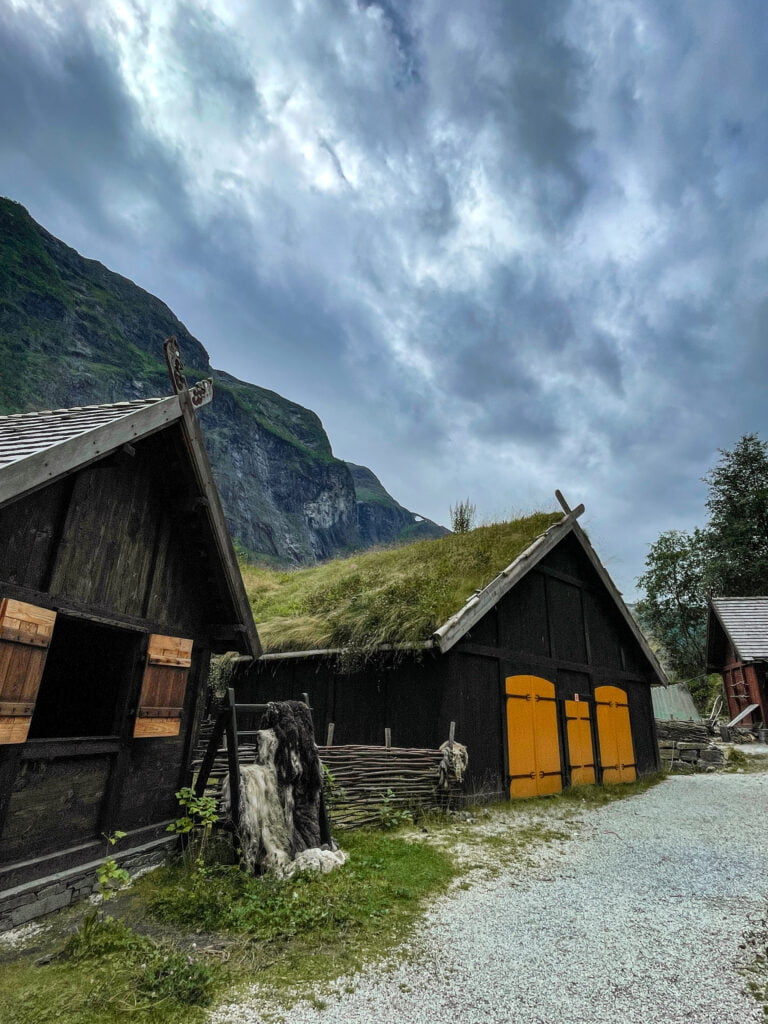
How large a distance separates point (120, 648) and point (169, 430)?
2756 mm

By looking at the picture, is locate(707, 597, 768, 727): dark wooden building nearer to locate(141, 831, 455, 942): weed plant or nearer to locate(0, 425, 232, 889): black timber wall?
locate(141, 831, 455, 942): weed plant

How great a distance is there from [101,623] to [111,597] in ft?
0.90

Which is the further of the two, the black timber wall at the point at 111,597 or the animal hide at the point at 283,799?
the animal hide at the point at 283,799

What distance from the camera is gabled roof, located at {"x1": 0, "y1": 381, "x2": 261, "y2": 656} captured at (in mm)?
3891

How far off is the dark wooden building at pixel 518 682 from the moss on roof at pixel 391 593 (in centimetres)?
35

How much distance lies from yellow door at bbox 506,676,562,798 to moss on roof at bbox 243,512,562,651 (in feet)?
7.29

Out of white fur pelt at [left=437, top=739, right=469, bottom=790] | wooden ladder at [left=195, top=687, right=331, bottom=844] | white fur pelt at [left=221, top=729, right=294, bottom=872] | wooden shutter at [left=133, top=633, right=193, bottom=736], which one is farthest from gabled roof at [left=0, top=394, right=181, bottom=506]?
white fur pelt at [left=437, top=739, right=469, bottom=790]

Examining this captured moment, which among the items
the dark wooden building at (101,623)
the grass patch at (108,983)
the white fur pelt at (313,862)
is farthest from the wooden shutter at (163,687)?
the grass patch at (108,983)

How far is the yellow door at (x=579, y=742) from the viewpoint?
36.6 ft

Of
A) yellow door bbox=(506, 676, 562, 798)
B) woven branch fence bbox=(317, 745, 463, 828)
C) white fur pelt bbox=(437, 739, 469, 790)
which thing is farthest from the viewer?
yellow door bbox=(506, 676, 562, 798)

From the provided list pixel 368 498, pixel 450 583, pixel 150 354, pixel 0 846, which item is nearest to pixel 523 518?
pixel 450 583

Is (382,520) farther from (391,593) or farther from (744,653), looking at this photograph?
(391,593)

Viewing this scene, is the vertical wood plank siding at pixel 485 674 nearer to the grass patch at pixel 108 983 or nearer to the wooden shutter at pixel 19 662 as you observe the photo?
the grass patch at pixel 108 983

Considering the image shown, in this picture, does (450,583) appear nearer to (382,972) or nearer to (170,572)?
(170,572)
